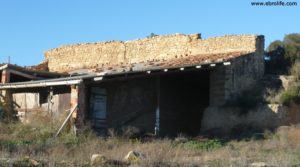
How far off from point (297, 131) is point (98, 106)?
6861mm

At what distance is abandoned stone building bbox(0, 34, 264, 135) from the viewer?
19.4 meters

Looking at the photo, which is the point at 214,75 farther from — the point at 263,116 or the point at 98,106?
the point at 98,106

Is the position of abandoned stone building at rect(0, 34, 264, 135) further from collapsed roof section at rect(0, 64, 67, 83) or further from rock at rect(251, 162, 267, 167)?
rock at rect(251, 162, 267, 167)

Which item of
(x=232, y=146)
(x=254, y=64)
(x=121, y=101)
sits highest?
(x=254, y=64)

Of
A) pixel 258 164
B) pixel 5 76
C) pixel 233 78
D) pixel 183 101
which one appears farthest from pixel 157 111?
pixel 258 164

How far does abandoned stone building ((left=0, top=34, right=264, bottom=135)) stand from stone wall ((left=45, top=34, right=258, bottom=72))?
0.16 ft

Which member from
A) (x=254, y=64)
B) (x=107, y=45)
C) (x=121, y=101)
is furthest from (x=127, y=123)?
(x=107, y=45)

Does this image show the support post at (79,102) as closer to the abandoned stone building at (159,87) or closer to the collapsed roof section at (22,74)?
the abandoned stone building at (159,87)

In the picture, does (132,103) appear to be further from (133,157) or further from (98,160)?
(98,160)

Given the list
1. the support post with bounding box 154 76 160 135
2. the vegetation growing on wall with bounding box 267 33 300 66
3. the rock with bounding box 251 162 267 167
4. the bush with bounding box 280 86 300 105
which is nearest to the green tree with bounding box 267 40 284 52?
the vegetation growing on wall with bounding box 267 33 300 66

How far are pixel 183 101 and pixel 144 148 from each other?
325 inches

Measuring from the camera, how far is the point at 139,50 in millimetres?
26828

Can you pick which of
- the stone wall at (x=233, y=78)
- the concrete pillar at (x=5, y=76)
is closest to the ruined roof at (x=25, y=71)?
the concrete pillar at (x=5, y=76)

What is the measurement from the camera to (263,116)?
1967 centimetres
